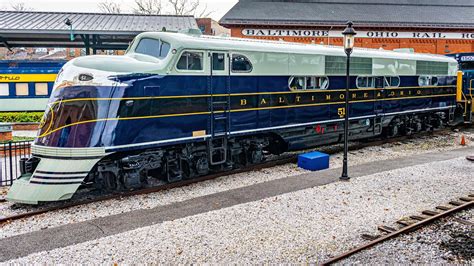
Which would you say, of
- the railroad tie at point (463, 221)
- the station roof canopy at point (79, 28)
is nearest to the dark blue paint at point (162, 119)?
the railroad tie at point (463, 221)

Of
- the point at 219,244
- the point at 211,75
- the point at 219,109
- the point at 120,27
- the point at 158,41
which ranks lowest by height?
the point at 219,244

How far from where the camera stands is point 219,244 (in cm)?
773

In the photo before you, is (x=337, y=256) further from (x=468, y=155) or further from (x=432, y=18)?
(x=432, y=18)

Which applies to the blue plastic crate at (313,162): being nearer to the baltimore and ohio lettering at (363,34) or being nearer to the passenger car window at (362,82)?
the passenger car window at (362,82)

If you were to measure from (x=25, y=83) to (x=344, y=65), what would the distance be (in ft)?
64.3

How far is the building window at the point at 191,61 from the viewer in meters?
11.0

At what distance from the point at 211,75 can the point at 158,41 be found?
1.63 m

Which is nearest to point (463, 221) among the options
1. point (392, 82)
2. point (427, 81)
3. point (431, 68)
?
point (392, 82)

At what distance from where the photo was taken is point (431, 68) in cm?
2005

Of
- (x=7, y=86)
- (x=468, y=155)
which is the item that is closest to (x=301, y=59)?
(x=468, y=155)

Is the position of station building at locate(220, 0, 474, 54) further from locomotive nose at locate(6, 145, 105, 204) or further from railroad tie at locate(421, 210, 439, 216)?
railroad tie at locate(421, 210, 439, 216)

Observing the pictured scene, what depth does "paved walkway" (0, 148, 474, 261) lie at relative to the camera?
307 inches

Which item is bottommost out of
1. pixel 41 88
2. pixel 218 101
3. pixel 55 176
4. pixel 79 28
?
pixel 55 176

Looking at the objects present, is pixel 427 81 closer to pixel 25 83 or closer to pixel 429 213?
pixel 429 213
